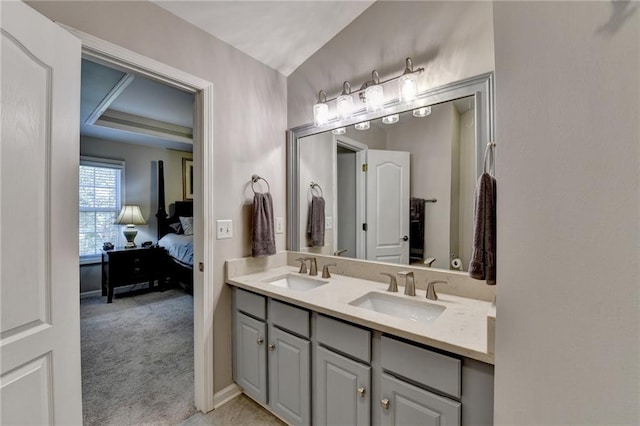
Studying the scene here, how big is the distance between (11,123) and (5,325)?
0.68m

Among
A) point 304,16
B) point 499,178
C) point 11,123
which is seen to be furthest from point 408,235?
point 11,123

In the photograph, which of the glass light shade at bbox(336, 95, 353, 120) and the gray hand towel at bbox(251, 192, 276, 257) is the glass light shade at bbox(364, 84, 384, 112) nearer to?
the glass light shade at bbox(336, 95, 353, 120)

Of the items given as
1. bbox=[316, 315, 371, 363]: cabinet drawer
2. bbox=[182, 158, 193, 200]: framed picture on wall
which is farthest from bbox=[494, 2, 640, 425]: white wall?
bbox=[182, 158, 193, 200]: framed picture on wall

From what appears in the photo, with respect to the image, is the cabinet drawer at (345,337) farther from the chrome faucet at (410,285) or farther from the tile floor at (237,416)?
the tile floor at (237,416)

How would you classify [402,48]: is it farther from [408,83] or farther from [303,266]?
[303,266]

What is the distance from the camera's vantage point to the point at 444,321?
1.08 meters

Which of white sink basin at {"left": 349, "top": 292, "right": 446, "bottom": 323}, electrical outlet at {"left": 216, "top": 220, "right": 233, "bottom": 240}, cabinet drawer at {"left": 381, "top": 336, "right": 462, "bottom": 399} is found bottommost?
cabinet drawer at {"left": 381, "top": 336, "right": 462, "bottom": 399}

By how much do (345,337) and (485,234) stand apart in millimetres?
731

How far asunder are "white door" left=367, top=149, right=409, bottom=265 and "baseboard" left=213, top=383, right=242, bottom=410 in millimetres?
1291

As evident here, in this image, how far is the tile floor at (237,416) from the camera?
1582 mm

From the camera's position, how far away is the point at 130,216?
4.12 metres

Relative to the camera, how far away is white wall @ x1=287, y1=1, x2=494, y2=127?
1.31 metres

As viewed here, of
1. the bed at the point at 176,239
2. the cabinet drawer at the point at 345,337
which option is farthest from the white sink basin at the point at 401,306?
the bed at the point at 176,239

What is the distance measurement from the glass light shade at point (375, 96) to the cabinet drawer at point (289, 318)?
1.28m
